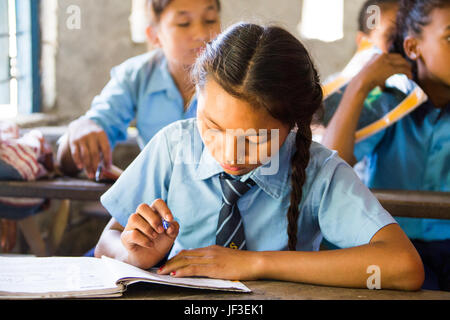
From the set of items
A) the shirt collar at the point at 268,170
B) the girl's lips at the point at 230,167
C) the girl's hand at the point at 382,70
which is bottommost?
the shirt collar at the point at 268,170

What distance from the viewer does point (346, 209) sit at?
116 cm

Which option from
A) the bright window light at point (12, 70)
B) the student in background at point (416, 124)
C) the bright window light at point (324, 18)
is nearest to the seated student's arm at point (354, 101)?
the student in background at point (416, 124)

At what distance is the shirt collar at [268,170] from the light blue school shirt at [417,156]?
648mm

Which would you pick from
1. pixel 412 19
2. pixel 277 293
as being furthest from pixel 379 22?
pixel 277 293

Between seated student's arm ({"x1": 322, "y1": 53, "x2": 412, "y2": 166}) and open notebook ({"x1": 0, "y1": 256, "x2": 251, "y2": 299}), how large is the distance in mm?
933

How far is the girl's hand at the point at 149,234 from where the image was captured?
999 millimetres

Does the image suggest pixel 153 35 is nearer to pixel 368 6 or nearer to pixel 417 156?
pixel 417 156

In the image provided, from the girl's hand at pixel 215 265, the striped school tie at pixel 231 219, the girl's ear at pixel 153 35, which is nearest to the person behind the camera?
the girl's hand at pixel 215 265

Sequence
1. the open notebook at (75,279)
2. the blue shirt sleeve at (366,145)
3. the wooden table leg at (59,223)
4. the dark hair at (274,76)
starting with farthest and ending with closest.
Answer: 1. the wooden table leg at (59,223)
2. the blue shirt sleeve at (366,145)
3. the dark hair at (274,76)
4. the open notebook at (75,279)

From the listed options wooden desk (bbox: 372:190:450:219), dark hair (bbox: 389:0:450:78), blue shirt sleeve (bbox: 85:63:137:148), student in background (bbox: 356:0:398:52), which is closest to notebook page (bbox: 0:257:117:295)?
wooden desk (bbox: 372:190:450:219)

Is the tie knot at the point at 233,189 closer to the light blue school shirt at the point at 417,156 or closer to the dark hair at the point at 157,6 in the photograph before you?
the light blue school shirt at the point at 417,156

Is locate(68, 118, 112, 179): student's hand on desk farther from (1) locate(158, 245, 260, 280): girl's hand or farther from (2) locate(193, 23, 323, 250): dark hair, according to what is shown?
(1) locate(158, 245, 260, 280): girl's hand

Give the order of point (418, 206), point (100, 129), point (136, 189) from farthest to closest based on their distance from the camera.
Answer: point (100, 129)
point (418, 206)
point (136, 189)

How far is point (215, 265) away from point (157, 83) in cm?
120
